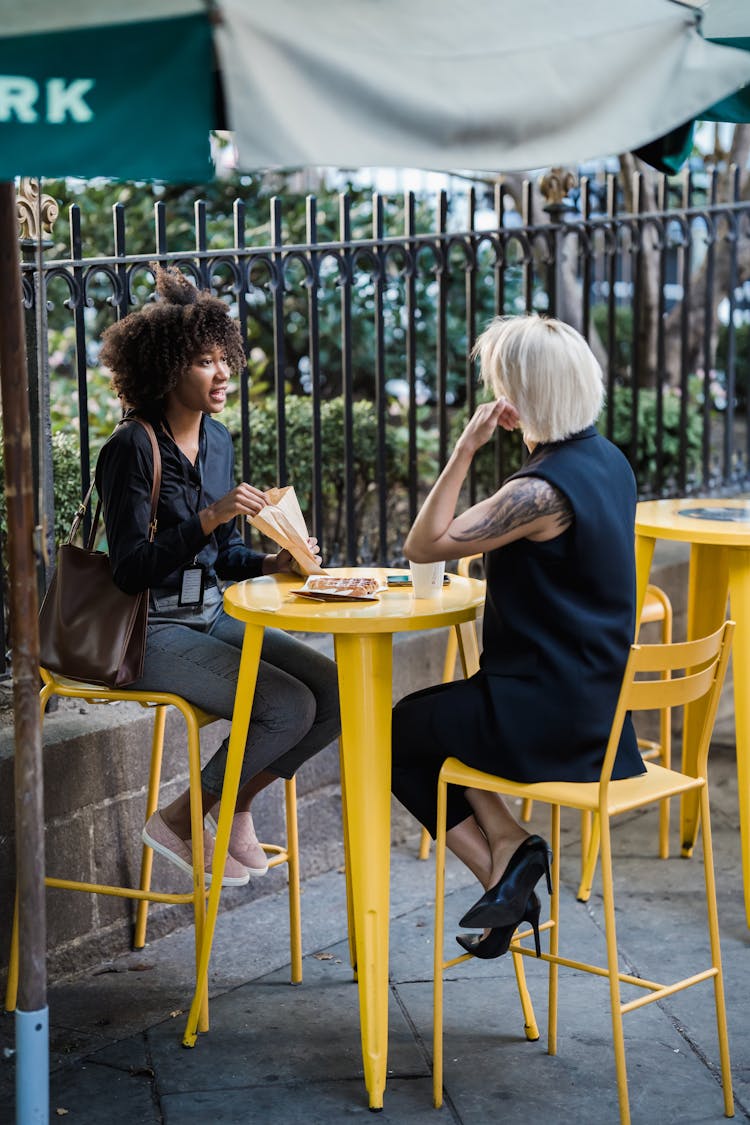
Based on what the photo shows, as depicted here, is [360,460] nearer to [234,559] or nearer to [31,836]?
[234,559]

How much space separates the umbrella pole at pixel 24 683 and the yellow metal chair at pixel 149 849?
48 cm

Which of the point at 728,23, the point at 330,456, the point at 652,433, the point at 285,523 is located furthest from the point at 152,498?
the point at 652,433

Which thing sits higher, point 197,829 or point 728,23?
point 728,23

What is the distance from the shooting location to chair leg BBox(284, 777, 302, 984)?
384 cm

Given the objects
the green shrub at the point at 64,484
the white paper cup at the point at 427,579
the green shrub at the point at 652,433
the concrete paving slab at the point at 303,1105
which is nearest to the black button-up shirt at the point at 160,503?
the white paper cup at the point at 427,579

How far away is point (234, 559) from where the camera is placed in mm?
4047

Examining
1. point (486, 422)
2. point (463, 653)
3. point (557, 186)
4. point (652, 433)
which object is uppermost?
point (557, 186)

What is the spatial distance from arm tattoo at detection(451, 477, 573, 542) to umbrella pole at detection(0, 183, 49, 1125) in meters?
1.05

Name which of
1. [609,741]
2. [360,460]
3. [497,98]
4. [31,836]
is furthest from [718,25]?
[360,460]

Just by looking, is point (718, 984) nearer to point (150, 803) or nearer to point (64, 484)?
point (150, 803)

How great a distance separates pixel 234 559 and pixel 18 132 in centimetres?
192

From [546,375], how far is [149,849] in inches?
72.0

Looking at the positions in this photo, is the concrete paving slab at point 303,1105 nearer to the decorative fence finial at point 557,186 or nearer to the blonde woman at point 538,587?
the blonde woman at point 538,587

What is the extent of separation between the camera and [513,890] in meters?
3.29
